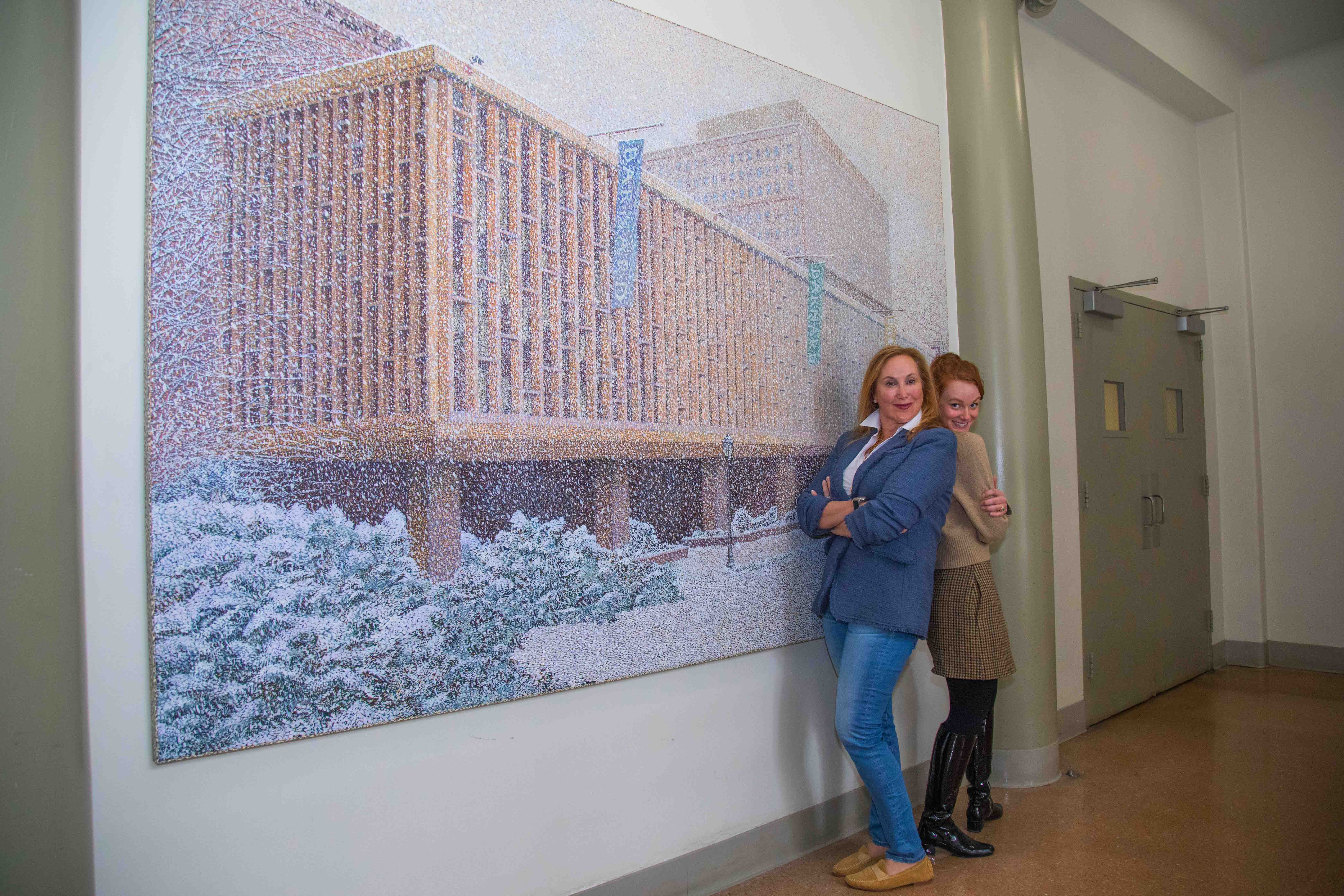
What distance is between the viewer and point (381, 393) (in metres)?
1.56

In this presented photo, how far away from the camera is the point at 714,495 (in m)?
2.15

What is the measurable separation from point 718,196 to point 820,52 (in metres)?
0.75

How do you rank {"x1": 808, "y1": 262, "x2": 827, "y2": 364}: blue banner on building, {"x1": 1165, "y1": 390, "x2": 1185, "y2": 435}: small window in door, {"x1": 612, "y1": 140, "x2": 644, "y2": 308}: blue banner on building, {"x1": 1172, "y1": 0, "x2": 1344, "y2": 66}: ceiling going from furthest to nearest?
{"x1": 1165, "y1": 390, "x2": 1185, "y2": 435}: small window in door, {"x1": 1172, "y1": 0, "x2": 1344, "y2": 66}: ceiling, {"x1": 808, "y1": 262, "x2": 827, "y2": 364}: blue banner on building, {"x1": 612, "y1": 140, "x2": 644, "y2": 308}: blue banner on building

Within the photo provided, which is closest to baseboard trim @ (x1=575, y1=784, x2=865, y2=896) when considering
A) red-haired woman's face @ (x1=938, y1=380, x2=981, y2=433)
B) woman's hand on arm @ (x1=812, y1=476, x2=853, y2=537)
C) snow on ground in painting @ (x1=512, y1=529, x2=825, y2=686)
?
snow on ground in painting @ (x1=512, y1=529, x2=825, y2=686)

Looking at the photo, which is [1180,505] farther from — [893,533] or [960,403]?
[893,533]

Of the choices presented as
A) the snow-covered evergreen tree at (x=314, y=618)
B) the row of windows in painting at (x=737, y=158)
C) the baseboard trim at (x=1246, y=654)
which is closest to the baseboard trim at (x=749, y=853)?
the snow-covered evergreen tree at (x=314, y=618)

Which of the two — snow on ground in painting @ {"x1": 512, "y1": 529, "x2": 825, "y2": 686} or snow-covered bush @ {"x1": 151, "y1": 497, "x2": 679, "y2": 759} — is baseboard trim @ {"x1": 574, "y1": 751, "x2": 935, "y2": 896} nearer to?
snow on ground in painting @ {"x1": 512, "y1": 529, "x2": 825, "y2": 686}

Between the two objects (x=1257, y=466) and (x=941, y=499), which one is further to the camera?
(x=1257, y=466)

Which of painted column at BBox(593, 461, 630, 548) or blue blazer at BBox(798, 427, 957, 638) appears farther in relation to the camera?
blue blazer at BBox(798, 427, 957, 638)

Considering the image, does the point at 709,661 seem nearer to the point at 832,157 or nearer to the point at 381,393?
the point at 381,393

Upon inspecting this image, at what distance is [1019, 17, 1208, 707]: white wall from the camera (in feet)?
11.7

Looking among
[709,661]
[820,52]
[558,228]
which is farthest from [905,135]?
[709,661]

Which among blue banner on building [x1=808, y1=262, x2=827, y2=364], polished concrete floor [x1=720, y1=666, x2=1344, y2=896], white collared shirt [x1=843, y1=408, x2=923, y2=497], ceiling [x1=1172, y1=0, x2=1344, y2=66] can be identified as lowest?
polished concrete floor [x1=720, y1=666, x2=1344, y2=896]

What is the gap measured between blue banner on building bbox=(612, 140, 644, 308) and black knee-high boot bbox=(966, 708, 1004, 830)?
1.71 metres
